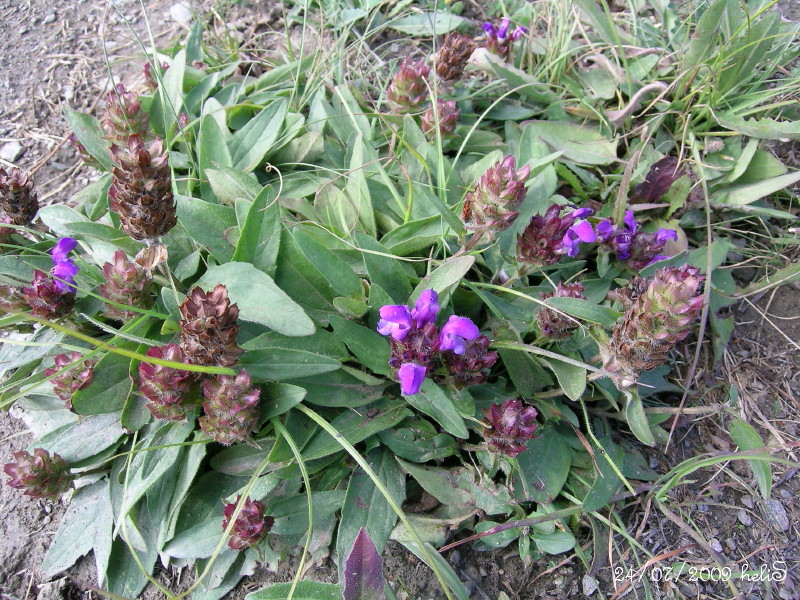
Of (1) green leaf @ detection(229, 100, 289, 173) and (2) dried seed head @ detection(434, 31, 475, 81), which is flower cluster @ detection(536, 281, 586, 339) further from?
(1) green leaf @ detection(229, 100, 289, 173)

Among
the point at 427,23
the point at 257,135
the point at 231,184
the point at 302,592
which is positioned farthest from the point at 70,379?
the point at 427,23

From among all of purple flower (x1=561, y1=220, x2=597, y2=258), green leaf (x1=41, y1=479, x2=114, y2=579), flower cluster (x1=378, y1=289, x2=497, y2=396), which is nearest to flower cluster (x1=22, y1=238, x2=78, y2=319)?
green leaf (x1=41, y1=479, x2=114, y2=579)

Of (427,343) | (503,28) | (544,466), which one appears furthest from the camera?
(503,28)

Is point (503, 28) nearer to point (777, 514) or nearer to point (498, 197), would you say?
point (498, 197)

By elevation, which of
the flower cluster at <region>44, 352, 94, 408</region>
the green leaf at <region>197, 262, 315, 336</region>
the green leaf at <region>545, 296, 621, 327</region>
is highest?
the green leaf at <region>197, 262, 315, 336</region>

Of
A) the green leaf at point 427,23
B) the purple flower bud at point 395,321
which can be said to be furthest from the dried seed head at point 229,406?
the green leaf at point 427,23

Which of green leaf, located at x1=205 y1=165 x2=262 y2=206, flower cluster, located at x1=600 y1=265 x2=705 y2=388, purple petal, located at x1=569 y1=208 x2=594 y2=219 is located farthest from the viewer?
green leaf, located at x1=205 y1=165 x2=262 y2=206
